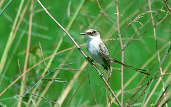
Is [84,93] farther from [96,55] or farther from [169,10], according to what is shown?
[169,10]

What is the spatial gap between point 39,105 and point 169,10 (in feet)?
4.82

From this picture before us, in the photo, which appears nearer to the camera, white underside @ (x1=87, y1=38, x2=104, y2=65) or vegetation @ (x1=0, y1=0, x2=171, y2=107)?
vegetation @ (x1=0, y1=0, x2=171, y2=107)

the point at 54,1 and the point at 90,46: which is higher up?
the point at 54,1

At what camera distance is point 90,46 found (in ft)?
14.2

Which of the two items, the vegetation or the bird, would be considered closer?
the vegetation

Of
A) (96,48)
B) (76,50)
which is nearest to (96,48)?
(96,48)

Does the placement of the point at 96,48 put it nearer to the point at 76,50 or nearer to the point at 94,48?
the point at 94,48

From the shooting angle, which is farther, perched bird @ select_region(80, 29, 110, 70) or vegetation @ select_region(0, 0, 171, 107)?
perched bird @ select_region(80, 29, 110, 70)

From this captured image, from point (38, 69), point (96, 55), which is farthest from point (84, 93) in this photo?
point (38, 69)

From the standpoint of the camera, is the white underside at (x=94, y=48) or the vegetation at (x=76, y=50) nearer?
the vegetation at (x=76, y=50)

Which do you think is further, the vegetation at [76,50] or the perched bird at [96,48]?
the perched bird at [96,48]

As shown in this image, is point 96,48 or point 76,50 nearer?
point 76,50

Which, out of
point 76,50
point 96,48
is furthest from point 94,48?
point 76,50

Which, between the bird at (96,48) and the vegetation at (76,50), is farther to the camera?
the bird at (96,48)
